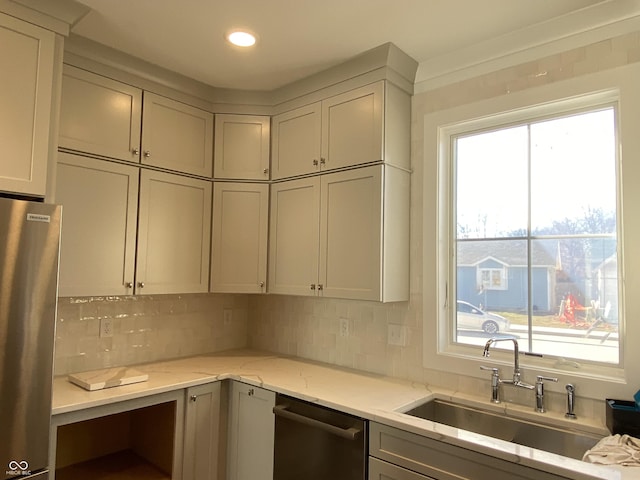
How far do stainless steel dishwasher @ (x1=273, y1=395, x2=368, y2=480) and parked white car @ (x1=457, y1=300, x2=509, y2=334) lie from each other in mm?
804

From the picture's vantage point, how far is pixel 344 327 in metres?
2.66

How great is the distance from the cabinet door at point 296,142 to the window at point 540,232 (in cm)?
79

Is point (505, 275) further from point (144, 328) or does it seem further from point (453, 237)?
point (144, 328)

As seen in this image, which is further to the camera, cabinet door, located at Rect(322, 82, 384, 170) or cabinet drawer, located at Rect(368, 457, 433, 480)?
cabinet door, located at Rect(322, 82, 384, 170)

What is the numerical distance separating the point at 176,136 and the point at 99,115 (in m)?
0.44

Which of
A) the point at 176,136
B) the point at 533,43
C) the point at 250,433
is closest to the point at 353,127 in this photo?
the point at 533,43

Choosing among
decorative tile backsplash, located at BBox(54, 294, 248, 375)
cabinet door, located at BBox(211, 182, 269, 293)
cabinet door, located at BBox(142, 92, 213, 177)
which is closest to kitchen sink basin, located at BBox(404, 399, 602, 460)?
cabinet door, located at BBox(211, 182, 269, 293)

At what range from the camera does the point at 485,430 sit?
6.44 ft

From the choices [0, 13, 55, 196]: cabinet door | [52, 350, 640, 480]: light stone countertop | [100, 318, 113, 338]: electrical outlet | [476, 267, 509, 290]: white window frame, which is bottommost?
[52, 350, 640, 480]: light stone countertop

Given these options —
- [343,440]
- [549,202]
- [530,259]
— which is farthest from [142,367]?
[549,202]

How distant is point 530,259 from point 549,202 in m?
0.28

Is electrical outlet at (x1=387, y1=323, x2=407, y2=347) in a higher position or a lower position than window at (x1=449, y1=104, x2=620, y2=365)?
lower

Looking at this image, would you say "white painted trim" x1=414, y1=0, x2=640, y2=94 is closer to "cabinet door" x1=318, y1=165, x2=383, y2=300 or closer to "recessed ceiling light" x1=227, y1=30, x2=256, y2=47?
"cabinet door" x1=318, y1=165, x2=383, y2=300

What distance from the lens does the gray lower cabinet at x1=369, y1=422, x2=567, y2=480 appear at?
1.45 metres
